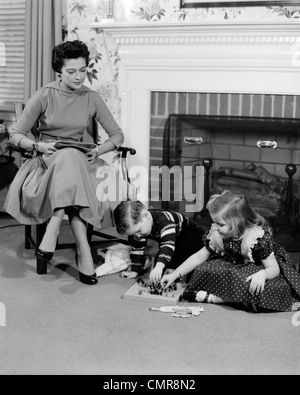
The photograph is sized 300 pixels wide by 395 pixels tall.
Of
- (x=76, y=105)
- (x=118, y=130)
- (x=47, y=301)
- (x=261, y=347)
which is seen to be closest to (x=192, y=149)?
(x=118, y=130)

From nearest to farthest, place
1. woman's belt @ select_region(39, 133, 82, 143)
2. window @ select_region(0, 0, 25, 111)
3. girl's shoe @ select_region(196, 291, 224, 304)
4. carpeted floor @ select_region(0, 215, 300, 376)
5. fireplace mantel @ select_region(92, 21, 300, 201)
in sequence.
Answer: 1. carpeted floor @ select_region(0, 215, 300, 376)
2. girl's shoe @ select_region(196, 291, 224, 304)
3. woman's belt @ select_region(39, 133, 82, 143)
4. fireplace mantel @ select_region(92, 21, 300, 201)
5. window @ select_region(0, 0, 25, 111)

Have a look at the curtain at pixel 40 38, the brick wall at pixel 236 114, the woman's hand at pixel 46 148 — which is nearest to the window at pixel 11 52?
the curtain at pixel 40 38

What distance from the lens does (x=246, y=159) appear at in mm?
3793

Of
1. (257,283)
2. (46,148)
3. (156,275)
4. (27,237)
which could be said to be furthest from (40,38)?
(257,283)

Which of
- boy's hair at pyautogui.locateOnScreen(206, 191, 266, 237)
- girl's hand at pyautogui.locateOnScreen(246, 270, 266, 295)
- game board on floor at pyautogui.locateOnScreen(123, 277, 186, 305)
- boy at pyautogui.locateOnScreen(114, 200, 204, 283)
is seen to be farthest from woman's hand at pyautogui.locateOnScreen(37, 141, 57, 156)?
girl's hand at pyautogui.locateOnScreen(246, 270, 266, 295)

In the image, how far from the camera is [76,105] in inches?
134

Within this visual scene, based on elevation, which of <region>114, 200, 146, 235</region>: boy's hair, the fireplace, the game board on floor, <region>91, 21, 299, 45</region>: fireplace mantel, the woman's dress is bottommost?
the game board on floor

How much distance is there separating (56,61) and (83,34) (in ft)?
2.97

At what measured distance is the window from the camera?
4512 mm

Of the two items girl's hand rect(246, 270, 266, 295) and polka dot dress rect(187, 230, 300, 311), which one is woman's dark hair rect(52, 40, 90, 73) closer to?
polka dot dress rect(187, 230, 300, 311)

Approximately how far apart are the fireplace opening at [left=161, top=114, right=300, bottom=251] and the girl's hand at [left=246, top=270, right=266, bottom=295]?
0.95m

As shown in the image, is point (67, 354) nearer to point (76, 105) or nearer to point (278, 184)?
point (76, 105)

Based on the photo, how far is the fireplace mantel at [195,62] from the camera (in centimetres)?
354

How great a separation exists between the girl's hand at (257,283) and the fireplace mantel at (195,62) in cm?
131
